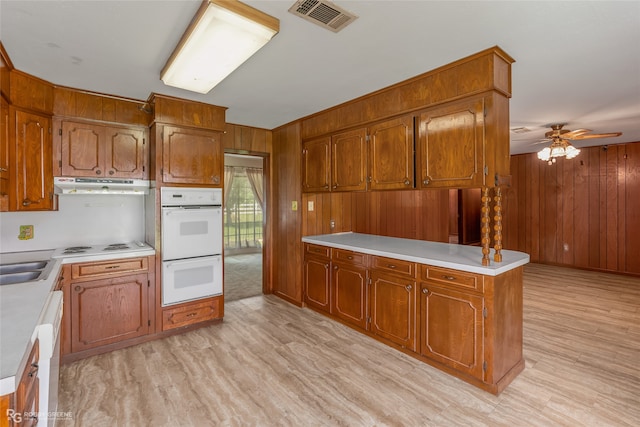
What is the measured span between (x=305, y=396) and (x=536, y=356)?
217cm

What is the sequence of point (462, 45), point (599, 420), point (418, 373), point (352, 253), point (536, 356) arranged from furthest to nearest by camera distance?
1. point (352, 253)
2. point (536, 356)
3. point (418, 373)
4. point (462, 45)
5. point (599, 420)

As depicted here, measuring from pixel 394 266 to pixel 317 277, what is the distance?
127 centimetres

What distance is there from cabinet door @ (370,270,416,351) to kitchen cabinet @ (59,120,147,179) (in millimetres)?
2793

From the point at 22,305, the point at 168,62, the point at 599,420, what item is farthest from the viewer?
the point at 168,62

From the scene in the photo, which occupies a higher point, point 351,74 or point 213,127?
point 351,74

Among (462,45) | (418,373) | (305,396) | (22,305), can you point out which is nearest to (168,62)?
(22,305)

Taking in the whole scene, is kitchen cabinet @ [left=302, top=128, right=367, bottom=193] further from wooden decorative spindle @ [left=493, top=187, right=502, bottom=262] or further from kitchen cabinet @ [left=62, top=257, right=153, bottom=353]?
kitchen cabinet @ [left=62, top=257, right=153, bottom=353]

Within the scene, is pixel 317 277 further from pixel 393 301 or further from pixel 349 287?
pixel 393 301

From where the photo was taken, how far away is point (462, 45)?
85.0 inches

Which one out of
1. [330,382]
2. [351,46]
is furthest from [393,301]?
[351,46]

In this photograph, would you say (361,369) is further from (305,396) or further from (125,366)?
(125,366)

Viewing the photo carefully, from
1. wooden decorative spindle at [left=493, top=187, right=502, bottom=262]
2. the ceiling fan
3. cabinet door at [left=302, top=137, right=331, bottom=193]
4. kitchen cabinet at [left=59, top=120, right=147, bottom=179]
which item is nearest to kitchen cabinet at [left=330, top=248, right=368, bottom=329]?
cabinet door at [left=302, top=137, right=331, bottom=193]

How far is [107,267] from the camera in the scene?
2.92 m

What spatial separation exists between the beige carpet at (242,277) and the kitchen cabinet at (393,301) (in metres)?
2.32
